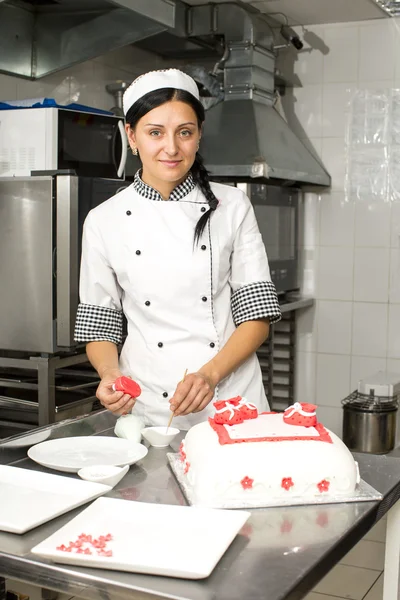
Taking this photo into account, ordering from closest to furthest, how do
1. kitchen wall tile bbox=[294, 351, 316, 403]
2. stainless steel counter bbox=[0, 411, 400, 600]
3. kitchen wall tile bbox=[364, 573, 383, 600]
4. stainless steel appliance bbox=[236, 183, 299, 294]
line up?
stainless steel counter bbox=[0, 411, 400, 600] < kitchen wall tile bbox=[364, 573, 383, 600] < stainless steel appliance bbox=[236, 183, 299, 294] < kitchen wall tile bbox=[294, 351, 316, 403]

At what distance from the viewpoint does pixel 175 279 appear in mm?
1786

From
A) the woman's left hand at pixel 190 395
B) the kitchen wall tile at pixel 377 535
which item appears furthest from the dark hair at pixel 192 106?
the kitchen wall tile at pixel 377 535

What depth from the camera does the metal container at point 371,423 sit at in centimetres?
348

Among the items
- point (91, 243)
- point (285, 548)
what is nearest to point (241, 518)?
point (285, 548)

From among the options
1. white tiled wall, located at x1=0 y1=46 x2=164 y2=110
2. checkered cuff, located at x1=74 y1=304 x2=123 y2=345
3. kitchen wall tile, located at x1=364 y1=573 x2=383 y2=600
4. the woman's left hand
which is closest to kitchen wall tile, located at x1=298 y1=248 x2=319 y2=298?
white tiled wall, located at x1=0 y1=46 x2=164 y2=110

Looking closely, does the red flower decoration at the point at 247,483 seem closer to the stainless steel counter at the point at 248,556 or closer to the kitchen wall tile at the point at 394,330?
the stainless steel counter at the point at 248,556

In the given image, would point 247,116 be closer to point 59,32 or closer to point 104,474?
point 59,32

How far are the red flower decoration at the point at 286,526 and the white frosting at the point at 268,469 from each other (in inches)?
2.9

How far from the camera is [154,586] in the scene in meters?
0.91

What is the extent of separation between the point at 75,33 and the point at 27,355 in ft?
4.21

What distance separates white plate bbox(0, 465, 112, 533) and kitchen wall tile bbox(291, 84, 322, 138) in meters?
2.99

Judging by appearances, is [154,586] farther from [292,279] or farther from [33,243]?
[292,279]

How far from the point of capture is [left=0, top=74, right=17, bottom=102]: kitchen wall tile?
2.92m

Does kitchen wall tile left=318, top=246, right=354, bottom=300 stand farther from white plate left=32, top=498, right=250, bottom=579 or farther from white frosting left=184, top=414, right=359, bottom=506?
white plate left=32, top=498, right=250, bottom=579
